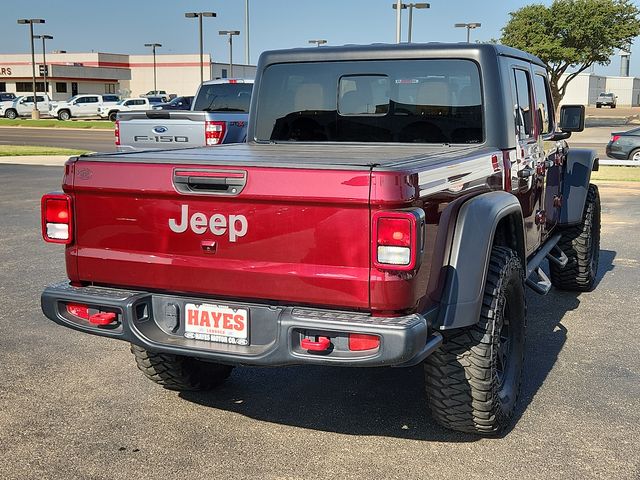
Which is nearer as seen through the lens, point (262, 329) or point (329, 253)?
point (329, 253)

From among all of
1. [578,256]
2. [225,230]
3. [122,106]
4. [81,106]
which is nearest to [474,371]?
[225,230]

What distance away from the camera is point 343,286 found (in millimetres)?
3334

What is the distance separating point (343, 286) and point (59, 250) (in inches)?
254

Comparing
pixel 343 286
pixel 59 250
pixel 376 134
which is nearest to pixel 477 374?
pixel 343 286

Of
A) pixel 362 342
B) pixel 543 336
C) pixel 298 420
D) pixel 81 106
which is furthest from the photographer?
pixel 81 106

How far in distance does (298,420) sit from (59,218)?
1640 mm

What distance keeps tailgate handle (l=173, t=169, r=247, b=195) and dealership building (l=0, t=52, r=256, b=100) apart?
248 ft

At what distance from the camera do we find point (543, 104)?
6.05m

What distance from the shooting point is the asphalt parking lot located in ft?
12.1

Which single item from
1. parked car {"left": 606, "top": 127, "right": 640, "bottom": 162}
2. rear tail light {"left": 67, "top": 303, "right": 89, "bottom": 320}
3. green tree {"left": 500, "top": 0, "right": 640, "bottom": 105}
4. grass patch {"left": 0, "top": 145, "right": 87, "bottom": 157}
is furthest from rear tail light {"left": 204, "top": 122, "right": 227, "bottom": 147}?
green tree {"left": 500, "top": 0, "right": 640, "bottom": 105}

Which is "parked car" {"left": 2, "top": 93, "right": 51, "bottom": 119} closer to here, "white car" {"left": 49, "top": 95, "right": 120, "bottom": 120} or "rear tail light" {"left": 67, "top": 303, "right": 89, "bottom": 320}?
"white car" {"left": 49, "top": 95, "right": 120, "bottom": 120}

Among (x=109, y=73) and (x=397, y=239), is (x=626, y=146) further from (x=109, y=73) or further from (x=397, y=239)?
(x=109, y=73)

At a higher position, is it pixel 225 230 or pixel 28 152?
pixel 225 230

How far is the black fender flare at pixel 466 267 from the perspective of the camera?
11.9ft
